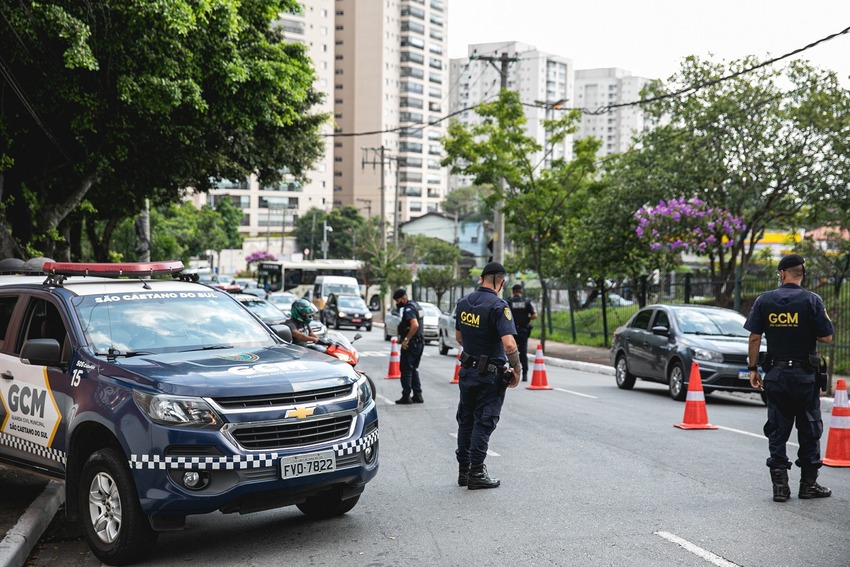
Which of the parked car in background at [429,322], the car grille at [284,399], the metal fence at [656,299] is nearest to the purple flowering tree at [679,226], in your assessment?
the metal fence at [656,299]

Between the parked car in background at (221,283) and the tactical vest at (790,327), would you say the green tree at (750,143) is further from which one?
the tactical vest at (790,327)

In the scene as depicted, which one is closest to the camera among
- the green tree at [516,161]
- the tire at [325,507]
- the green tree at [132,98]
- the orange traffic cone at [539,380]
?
the tire at [325,507]

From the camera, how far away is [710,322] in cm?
1667

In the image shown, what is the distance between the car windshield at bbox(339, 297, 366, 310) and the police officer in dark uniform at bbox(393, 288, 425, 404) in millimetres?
27740

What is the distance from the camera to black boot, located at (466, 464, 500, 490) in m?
8.24

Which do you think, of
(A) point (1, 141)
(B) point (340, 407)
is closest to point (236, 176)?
(A) point (1, 141)

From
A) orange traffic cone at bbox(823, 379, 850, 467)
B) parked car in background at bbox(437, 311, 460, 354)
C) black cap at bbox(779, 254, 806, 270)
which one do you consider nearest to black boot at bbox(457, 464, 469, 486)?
black cap at bbox(779, 254, 806, 270)

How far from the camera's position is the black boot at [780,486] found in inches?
303

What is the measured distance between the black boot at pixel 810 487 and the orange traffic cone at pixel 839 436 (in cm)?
167

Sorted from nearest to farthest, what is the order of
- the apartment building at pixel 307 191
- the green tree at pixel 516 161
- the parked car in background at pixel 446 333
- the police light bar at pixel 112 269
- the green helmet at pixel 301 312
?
1. the police light bar at pixel 112 269
2. the green helmet at pixel 301 312
3. the parked car in background at pixel 446 333
4. the green tree at pixel 516 161
5. the apartment building at pixel 307 191

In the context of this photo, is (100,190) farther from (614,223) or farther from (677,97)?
(677,97)

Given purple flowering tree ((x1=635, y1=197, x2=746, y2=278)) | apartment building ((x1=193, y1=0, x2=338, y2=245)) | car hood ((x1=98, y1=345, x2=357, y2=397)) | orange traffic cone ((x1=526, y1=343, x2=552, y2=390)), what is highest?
apartment building ((x1=193, y1=0, x2=338, y2=245))

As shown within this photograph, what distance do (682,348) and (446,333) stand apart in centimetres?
1325

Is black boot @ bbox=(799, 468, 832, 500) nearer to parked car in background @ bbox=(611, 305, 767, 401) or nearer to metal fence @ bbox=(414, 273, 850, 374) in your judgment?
parked car in background @ bbox=(611, 305, 767, 401)
